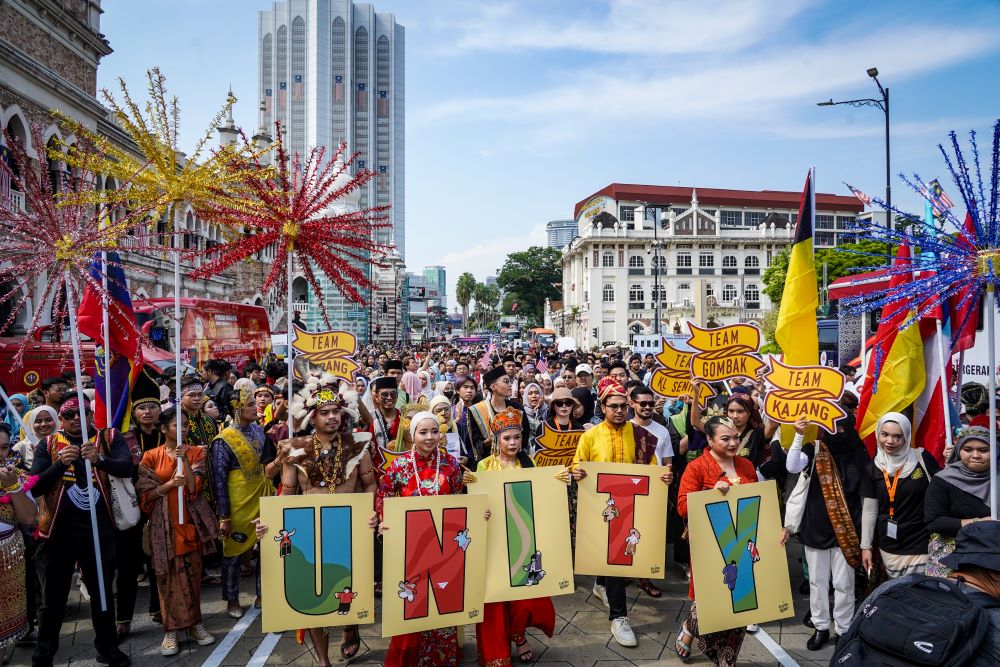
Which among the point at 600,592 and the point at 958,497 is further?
the point at 600,592

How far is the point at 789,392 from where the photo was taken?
4.96 meters

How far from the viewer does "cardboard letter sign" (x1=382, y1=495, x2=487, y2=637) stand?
432 centimetres

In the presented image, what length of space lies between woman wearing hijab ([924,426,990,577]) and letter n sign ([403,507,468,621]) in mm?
3135

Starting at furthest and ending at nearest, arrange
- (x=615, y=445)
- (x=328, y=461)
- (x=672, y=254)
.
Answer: (x=672, y=254) → (x=615, y=445) → (x=328, y=461)

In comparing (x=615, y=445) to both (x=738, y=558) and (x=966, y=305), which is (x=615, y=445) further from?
(x=966, y=305)

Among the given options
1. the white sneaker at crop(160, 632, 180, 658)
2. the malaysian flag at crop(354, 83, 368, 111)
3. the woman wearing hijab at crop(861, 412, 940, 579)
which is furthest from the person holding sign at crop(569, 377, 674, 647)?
the malaysian flag at crop(354, 83, 368, 111)

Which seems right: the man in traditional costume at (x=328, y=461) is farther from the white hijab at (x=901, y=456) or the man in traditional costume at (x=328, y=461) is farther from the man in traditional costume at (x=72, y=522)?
the white hijab at (x=901, y=456)

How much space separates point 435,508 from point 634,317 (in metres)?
72.6

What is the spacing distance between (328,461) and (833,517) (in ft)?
12.3

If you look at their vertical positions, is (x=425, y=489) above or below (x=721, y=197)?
below

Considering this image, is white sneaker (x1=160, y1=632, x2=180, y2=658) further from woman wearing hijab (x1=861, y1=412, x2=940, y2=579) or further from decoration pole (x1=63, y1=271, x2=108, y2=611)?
woman wearing hijab (x1=861, y1=412, x2=940, y2=579)

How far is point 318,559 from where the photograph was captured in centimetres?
446

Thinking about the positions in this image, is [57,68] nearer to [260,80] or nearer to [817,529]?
[817,529]

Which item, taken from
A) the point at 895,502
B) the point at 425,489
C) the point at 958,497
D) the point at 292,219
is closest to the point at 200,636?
the point at 425,489
